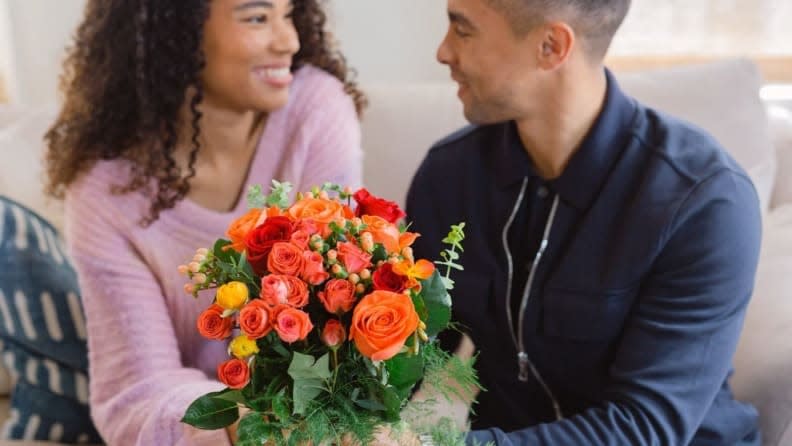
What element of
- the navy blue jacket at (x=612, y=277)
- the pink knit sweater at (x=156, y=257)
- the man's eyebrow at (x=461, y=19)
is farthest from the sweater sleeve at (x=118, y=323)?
the man's eyebrow at (x=461, y=19)

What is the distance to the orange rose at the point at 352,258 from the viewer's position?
2.71 feet

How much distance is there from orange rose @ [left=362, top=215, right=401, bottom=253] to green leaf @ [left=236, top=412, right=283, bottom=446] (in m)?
0.21

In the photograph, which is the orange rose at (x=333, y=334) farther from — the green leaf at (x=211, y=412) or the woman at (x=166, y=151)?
the woman at (x=166, y=151)

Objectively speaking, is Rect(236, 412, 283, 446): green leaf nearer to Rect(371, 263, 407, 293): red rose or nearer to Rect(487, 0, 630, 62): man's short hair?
Rect(371, 263, 407, 293): red rose

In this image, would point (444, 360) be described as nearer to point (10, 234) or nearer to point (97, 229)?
point (97, 229)

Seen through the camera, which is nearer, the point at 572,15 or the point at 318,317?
the point at 318,317

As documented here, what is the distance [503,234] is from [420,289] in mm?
564

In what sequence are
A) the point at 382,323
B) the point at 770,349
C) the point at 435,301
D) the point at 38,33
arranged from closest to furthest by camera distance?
the point at 382,323 → the point at 435,301 → the point at 770,349 → the point at 38,33

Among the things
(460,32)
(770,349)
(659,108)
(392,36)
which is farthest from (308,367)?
(392,36)

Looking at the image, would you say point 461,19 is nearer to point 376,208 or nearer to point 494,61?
point 494,61

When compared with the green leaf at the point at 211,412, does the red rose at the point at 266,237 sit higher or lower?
higher

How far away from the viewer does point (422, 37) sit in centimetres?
251

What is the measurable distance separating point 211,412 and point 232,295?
18 centimetres

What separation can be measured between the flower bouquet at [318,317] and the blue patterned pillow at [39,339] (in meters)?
0.91
